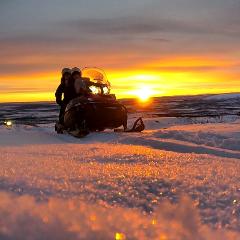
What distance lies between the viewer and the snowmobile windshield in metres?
12.2

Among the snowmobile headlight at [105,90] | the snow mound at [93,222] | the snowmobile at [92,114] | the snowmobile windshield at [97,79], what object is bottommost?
the snow mound at [93,222]

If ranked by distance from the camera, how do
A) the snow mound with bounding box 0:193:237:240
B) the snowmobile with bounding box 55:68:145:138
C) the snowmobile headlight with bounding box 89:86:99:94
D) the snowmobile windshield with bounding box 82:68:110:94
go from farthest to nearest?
the snowmobile windshield with bounding box 82:68:110:94 → the snowmobile headlight with bounding box 89:86:99:94 → the snowmobile with bounding box 55:68:145:138 → the snow mound with bounding box 0:193:237:240

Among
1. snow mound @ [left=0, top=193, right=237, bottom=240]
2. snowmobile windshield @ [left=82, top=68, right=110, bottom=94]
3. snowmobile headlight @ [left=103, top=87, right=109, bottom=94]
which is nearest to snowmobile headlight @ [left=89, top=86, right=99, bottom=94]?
snowmobile windshield @ [left=82, top=68, right=110, bottom=94]

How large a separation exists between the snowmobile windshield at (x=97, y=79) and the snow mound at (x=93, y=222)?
938 cm

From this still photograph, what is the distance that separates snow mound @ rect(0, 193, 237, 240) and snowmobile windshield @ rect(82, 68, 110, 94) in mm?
9378

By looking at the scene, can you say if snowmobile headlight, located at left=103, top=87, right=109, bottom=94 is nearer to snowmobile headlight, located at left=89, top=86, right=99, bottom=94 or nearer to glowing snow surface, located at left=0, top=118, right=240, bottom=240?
snowmobile headlight, located at left=89, top=86, right=99, bottom=94

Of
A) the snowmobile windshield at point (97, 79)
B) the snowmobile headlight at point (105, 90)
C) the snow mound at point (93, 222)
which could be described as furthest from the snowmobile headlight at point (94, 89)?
the snow mound at point (93, 222)

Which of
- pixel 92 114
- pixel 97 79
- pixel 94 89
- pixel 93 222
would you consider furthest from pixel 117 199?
pixel 97 79

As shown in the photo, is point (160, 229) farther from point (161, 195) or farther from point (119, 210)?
point (161, 195)

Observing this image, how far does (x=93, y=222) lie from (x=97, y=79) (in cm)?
1009

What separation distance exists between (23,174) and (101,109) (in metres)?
7.41

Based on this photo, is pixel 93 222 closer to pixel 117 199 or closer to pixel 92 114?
pixel 117 199

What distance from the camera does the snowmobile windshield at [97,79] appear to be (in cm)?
1216

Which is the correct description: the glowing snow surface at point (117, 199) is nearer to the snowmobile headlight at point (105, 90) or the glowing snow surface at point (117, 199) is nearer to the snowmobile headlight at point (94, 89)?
the snowmobile headlight at point (94, 89)
